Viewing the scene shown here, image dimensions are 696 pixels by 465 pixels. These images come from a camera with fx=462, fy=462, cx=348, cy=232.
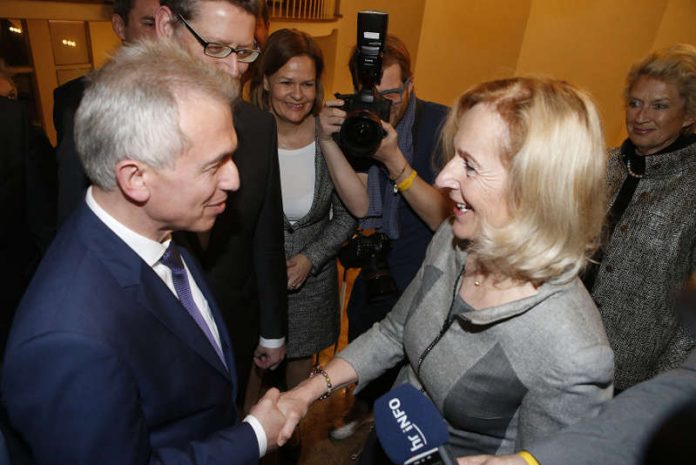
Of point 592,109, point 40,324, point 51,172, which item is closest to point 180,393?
point 40,324

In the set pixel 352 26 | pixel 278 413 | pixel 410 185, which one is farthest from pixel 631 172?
pixel 352 26

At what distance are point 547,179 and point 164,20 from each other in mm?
→ 1240

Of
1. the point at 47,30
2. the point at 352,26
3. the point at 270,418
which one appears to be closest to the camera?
the point at 270,418

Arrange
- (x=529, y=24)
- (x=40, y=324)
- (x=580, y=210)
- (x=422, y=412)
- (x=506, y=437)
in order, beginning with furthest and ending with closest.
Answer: (x=529, y=24)
(x=506, y=437)
(x=580, y=210)
(x=422, y=412)
(x=40, y=324)

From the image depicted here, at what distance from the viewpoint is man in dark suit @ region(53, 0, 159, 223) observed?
4.60 feet

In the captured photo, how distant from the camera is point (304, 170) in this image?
2.04 metres

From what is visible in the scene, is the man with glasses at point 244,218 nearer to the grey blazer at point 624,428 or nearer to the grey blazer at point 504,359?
the grey blazer at point 504,359

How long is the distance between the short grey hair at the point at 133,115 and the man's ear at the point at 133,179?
14mm

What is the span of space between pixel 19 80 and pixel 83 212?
5.20 metres

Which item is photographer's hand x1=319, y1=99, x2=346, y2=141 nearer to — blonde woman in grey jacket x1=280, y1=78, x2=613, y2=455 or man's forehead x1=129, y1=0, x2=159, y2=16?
blonde woman in grey jacket x1=280, y1=78, x2=613, y2=455

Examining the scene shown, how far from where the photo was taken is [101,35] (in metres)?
6.42

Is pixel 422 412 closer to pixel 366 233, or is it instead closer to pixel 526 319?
pixel 526 319

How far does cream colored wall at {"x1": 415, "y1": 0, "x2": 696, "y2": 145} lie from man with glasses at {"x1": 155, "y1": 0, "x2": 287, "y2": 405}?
5.79 metres

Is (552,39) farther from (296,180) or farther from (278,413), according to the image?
(278,413)
